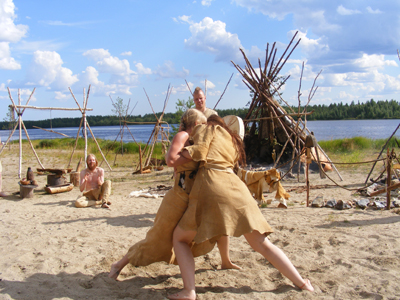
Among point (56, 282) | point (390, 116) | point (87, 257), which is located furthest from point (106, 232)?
point (390, 116)

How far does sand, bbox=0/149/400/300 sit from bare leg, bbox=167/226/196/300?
22cm

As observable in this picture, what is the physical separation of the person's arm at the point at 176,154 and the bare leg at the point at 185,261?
0.47 metres

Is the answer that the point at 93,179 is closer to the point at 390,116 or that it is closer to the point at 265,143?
the point at 265,143

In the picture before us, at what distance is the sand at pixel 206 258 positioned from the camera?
2.41m

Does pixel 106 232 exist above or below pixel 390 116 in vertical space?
below

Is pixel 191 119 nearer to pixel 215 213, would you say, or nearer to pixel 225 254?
pixel 215 213

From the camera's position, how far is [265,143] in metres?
9.59

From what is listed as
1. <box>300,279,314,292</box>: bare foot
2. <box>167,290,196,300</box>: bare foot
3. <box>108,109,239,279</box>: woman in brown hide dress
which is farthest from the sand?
<box>108,109,239,279</box>: woman in brown hide dress

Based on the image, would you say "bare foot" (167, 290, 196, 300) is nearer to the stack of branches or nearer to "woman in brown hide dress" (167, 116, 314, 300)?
"woman in brown hide dress" (167, 116, 314, 300)

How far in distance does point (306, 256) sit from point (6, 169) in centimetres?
1002

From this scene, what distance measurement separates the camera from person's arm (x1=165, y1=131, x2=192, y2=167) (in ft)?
7.07

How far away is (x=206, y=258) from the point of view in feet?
10.3

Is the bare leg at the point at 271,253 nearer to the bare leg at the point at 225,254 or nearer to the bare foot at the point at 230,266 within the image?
the bare leg at the point at 225,254

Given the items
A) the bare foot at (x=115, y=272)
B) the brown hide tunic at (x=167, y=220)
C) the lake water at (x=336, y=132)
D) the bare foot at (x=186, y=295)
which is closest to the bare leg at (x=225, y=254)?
the brown hide tunic at (x=167, y=220)
